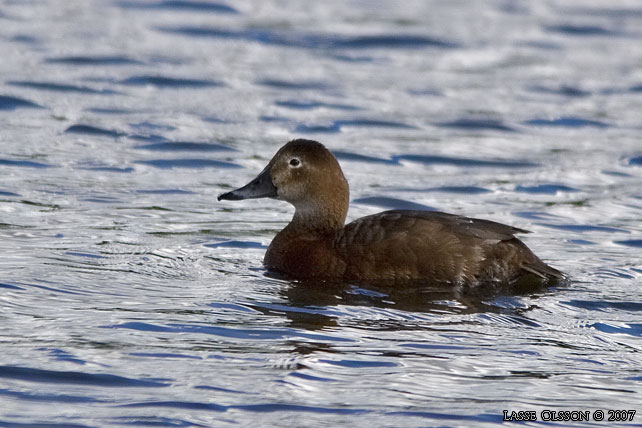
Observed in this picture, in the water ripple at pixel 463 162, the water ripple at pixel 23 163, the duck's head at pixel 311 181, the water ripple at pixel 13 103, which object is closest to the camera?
the duck's head at pixel 311 181

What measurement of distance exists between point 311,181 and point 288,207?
2010 mm

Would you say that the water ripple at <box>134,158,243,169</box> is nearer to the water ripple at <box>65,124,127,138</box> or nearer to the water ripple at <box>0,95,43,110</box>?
the water ripple at <box>65,124,127,138</box>

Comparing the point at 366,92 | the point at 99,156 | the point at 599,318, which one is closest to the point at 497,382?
the point at 599,318

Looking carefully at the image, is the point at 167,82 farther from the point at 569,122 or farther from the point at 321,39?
the point at 569,122

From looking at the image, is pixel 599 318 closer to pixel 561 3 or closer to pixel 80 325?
pixel 80 325

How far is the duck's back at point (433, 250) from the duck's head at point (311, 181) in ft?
1.30

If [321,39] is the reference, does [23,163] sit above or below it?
below

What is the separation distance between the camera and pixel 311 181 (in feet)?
27.0

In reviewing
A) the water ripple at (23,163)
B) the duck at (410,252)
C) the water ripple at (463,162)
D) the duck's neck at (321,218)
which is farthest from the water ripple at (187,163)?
the duck at (410,252)

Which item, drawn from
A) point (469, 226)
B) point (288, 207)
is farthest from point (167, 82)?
point (469, 226)

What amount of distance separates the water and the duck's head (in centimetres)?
52

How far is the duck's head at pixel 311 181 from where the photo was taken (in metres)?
8.20

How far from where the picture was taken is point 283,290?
7453 millimetres

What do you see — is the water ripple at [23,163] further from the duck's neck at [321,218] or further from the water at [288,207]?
the duck's neck at [321,218]
